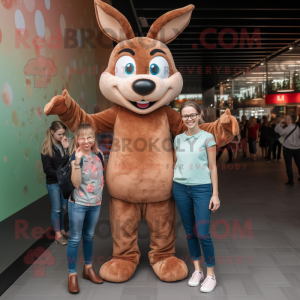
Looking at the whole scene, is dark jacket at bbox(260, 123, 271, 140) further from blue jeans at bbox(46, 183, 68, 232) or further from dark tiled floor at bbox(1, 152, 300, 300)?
blue jeans at bbox(46, 183, 68, 232)

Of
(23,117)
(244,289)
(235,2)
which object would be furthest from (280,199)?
(23,117)

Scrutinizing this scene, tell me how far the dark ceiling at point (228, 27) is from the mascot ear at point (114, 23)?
119 inches

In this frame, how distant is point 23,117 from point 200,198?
2.49m

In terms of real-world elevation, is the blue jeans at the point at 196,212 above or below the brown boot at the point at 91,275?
above

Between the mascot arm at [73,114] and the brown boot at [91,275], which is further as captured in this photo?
the brown boot at [91,275]

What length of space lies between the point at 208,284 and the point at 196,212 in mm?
592

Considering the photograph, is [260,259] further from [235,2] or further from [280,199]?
[235,2]

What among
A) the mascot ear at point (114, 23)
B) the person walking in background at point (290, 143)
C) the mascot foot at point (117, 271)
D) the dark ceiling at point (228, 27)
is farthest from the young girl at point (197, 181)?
the person walking in background at point (290, 143)

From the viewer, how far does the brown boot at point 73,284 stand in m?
2.45

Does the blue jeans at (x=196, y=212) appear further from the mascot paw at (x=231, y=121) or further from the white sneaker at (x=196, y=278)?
the mascot paw at (x=231, y=121)

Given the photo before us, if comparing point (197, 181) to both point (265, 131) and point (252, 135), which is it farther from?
point (265, 131)

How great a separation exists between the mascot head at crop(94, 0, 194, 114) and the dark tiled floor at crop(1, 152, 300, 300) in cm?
146

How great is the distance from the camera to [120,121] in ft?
8.92

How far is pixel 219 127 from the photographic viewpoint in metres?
2.57
